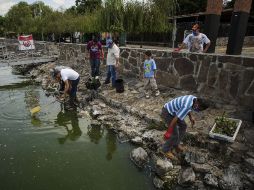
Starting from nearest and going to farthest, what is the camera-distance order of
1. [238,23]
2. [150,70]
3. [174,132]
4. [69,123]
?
[174,132], [69,123], [238,23], [150,70]

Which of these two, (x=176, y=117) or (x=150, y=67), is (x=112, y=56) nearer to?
(x=150, y=67)

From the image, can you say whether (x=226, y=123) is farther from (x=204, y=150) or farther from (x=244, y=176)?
(x=244, y=176)

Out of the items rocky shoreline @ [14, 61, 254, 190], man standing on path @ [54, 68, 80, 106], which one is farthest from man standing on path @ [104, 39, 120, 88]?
man standing on path @ [54, 68, 80, 106]

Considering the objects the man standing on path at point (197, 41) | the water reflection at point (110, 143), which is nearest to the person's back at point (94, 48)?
the man standing on path at point (197, 41)

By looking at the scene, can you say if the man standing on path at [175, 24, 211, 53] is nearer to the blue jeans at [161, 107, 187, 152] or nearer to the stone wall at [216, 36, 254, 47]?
the blue jeans at [161, 107, 187, 152]

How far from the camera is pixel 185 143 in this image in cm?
577

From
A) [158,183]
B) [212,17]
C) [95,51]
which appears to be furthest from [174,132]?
[95,51]

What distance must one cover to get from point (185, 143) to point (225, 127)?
0.91 metres

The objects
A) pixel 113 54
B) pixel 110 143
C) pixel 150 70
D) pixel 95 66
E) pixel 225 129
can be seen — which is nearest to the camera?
pixel 225 129

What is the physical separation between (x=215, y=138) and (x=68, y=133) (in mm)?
3766

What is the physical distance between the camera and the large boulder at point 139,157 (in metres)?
5.37

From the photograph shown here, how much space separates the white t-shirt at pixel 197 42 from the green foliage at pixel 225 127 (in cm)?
308

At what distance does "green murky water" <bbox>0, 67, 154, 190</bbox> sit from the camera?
16.0 feet

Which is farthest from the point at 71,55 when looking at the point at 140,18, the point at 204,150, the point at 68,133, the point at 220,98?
the point at 204,150
